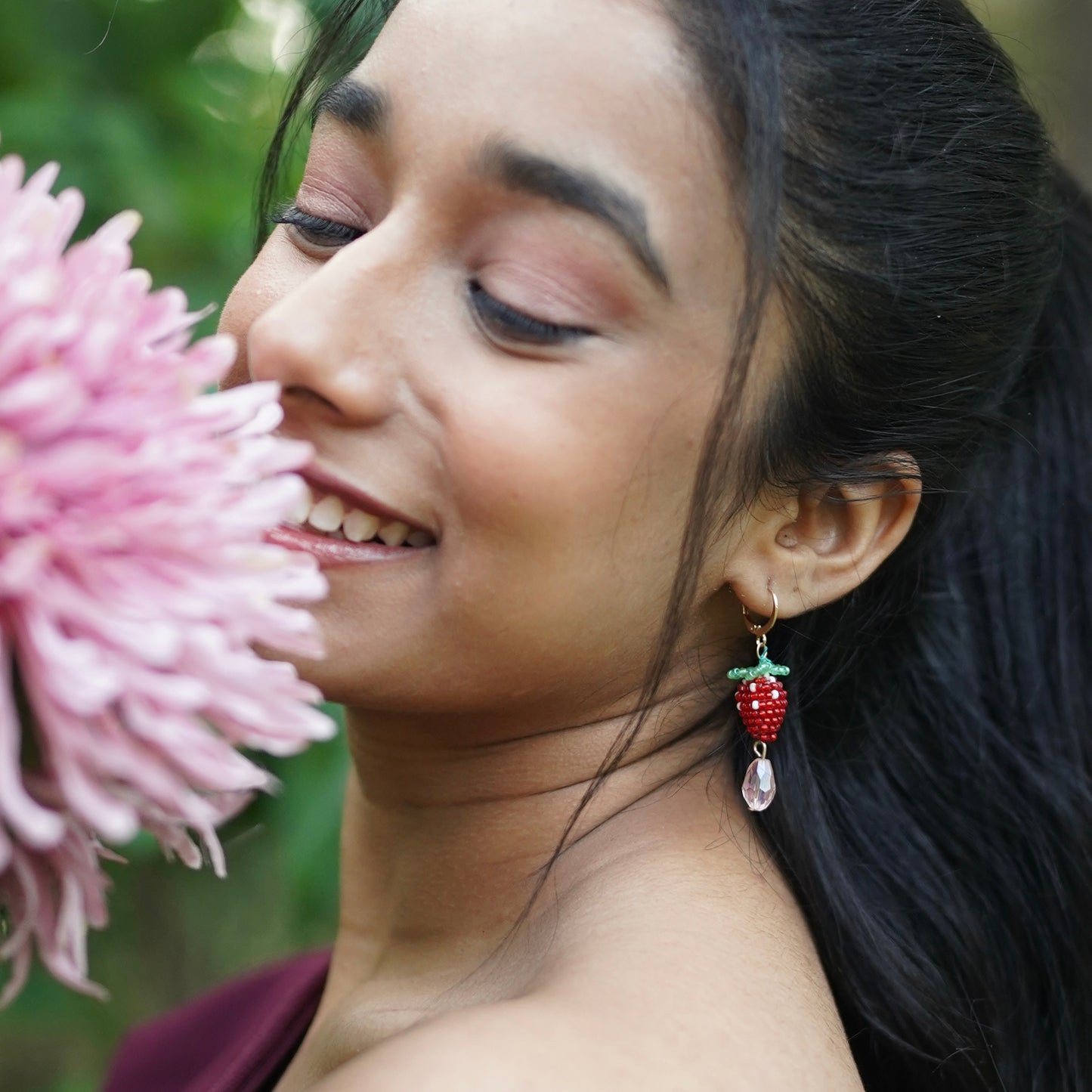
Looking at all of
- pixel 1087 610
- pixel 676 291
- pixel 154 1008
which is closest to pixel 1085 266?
pixel 1087 610

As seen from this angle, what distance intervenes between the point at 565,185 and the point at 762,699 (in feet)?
2.21

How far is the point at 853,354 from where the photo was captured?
1642 millimetres

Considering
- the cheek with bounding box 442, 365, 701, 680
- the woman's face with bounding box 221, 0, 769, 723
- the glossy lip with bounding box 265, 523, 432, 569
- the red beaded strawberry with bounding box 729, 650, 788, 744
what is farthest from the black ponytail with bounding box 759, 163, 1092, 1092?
the glossy lip with bounding box 265, 523, 432, 569

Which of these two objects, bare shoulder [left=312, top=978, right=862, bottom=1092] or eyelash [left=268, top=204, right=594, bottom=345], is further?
eyelash [left=268, top=204, right=594, bottom=345]

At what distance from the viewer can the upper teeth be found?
55.0 inches

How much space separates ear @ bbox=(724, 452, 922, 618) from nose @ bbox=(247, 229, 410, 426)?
50 centimetres

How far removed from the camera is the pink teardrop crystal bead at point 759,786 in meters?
1.68

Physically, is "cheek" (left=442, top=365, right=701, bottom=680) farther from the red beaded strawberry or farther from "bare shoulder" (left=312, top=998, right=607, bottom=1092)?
"bare shoulder" (left=312, top=998, right=607, bottom=1092)

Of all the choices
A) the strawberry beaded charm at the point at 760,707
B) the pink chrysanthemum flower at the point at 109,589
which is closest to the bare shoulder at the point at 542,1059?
the pink chrysanthemum flower at the point at 109,589

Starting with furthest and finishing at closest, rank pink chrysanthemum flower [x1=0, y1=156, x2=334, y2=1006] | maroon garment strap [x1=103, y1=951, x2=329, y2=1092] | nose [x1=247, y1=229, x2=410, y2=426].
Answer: maroon garment strap [x1=103, y1=951, x2=329, y2=1092] → nose [x1=247, y1=229, x2=410, y2=426] → pink chrysanthemum flower [x1=0, y1=156, x2=334, y2=1006]

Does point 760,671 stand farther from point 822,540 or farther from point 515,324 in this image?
point 515,324

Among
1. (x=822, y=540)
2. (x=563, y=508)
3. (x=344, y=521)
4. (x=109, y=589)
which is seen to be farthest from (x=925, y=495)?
(x=109, y=589)

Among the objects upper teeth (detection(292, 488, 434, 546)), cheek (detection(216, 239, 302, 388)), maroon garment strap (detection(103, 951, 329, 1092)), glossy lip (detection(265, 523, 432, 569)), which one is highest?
cheek (detection(216, 239, 302, 388))

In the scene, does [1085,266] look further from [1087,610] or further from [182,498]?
[182,498]
